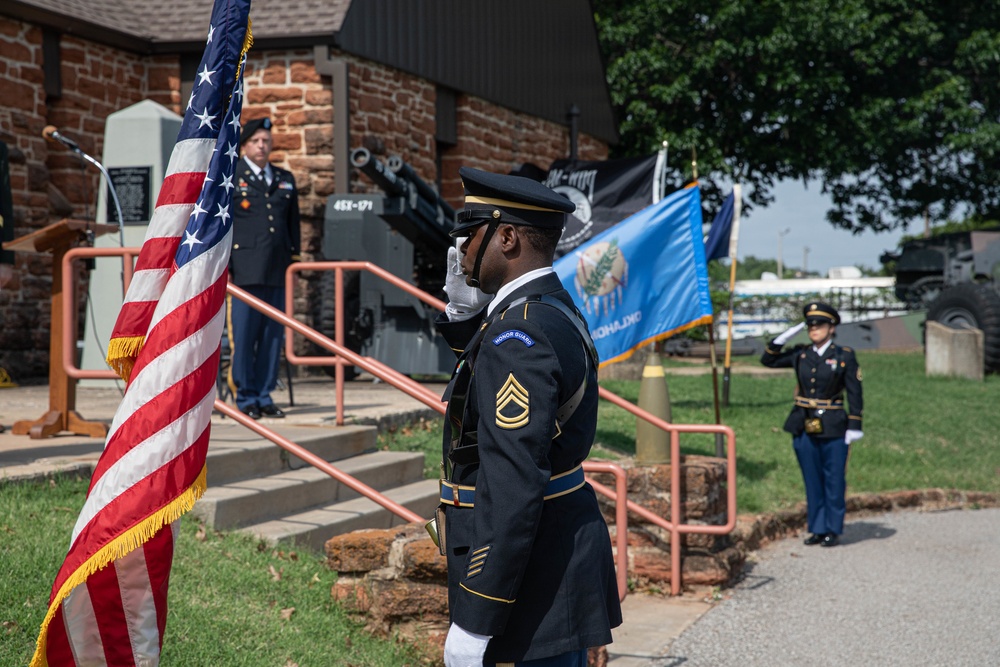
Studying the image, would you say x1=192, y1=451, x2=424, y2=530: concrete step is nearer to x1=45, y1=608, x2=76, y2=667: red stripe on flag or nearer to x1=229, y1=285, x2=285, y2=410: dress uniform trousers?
x1=229, y1=285, x2=285, y2=410: dress uniform trousers

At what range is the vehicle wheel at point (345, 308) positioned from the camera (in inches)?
482

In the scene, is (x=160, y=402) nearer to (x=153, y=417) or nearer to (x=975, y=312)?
(x=153, y=417)

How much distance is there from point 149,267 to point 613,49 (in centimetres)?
2195

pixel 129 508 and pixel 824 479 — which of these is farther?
pixel 824 479

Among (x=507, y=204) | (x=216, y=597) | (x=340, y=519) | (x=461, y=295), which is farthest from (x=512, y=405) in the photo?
(x=340, y=519)

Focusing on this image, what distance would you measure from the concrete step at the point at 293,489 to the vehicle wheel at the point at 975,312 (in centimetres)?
1368

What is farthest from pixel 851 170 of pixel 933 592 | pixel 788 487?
pixel 933 592

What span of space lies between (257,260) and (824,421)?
174 inches

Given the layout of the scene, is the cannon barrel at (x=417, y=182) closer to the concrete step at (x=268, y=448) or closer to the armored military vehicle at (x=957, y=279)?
the concrete step at (x=268, y=448)

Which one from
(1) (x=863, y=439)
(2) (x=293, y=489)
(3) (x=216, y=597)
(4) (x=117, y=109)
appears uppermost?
(4) (x=117, y=109)

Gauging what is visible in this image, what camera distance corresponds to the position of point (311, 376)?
13.0 m

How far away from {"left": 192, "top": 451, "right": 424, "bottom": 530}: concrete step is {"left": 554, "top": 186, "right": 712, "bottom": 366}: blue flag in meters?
1.83

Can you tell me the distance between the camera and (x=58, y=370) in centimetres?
676

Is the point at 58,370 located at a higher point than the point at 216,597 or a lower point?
higher
